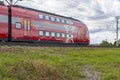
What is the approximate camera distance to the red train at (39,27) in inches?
1122

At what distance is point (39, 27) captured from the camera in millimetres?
32844

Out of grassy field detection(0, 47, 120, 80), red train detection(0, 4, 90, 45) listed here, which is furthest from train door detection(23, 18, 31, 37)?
grassy field detection(0, 47, 120, 80)

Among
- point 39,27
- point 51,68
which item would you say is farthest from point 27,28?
point 51,68

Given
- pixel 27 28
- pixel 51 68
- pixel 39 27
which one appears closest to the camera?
pixel 51 68

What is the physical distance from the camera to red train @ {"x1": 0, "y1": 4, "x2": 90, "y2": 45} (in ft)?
93.5

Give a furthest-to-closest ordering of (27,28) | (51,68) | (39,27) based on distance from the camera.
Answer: (39,27) → (27,28) → (51,68)

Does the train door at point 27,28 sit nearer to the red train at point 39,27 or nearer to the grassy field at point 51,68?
the red train at point 39,27

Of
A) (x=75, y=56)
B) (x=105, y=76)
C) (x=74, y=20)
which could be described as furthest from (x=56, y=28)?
(x=105, y=76)

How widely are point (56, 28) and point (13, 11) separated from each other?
834 cm

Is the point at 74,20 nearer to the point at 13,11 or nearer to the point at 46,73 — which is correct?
the point at 13,11

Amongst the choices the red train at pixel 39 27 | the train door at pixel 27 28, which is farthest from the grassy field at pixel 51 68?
the train door at pixel 27 28

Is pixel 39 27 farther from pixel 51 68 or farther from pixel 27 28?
pixel 51 68

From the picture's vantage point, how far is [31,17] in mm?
31484

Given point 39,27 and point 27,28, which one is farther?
point 39,27
